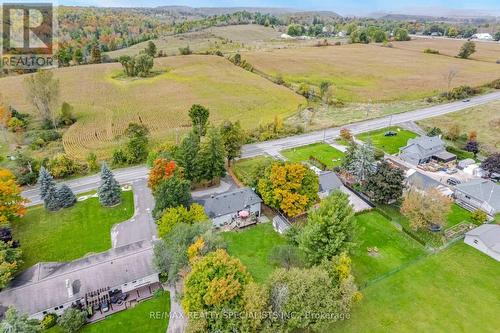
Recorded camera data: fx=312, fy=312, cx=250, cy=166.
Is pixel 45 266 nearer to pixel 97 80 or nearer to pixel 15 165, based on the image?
pixel 15 165

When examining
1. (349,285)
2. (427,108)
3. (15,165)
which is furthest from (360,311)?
(427,108)

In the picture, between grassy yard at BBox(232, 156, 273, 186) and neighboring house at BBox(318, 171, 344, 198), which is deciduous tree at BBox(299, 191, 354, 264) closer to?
neighboring house at BBox(318, 171, 344, 198)

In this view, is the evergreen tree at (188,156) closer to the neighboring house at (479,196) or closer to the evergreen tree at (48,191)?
the evergreen tree at (48,191)

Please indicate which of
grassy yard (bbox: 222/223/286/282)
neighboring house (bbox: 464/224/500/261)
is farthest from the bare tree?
neighboring house (bbox: 464/224/500/261)

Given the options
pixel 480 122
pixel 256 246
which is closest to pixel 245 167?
pixel 256 246

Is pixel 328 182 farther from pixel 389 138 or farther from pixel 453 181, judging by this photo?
pixel 389 138

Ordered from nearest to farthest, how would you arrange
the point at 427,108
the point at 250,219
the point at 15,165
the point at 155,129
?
the point at 250,219 → the point at 15,165 → the point at 155,129 → the point at 427,108
